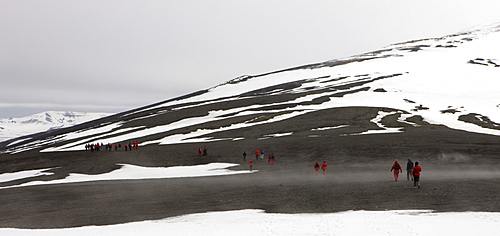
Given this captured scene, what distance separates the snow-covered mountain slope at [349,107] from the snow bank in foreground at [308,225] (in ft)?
138

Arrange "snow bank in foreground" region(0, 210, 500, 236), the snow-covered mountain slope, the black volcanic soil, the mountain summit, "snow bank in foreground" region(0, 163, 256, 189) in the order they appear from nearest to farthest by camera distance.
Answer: "snow bank in foreground" region(0, 210, 500, 236)
the black volcanic soil
the mountain summit
"snow bank in foreground" region(0, 163, 256, 189)
the snow-covered mountain slope

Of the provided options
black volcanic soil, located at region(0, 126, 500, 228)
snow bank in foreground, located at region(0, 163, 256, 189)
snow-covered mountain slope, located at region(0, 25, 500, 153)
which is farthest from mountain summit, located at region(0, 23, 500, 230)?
snow-covered mountain slope, located at region(0, 25, 500, 153)

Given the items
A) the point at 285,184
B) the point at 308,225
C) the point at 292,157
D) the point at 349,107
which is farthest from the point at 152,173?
the point at 349,107

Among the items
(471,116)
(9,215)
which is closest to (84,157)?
(9,215)

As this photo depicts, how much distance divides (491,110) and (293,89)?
2129 inches

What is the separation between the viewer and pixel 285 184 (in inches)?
1334

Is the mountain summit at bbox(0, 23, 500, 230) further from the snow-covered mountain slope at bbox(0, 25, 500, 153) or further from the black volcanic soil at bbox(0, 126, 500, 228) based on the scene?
the snow-covered mountain slope at bbox(0, 25, 500, 153)

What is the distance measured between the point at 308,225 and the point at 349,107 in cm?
6396

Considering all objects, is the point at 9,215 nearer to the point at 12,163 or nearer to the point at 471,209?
the point at 471,209

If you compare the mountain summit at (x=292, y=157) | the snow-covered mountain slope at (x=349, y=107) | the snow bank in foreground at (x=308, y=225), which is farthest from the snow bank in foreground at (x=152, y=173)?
the snow bank in foreground at (x=308, y=225)

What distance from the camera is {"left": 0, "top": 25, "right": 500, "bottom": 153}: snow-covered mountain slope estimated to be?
230 ft

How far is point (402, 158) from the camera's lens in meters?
48.0

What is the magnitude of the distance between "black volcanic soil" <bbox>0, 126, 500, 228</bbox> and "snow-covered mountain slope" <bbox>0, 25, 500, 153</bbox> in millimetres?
8306

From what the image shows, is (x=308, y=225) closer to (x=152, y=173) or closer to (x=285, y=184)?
(x=285, y=184)
